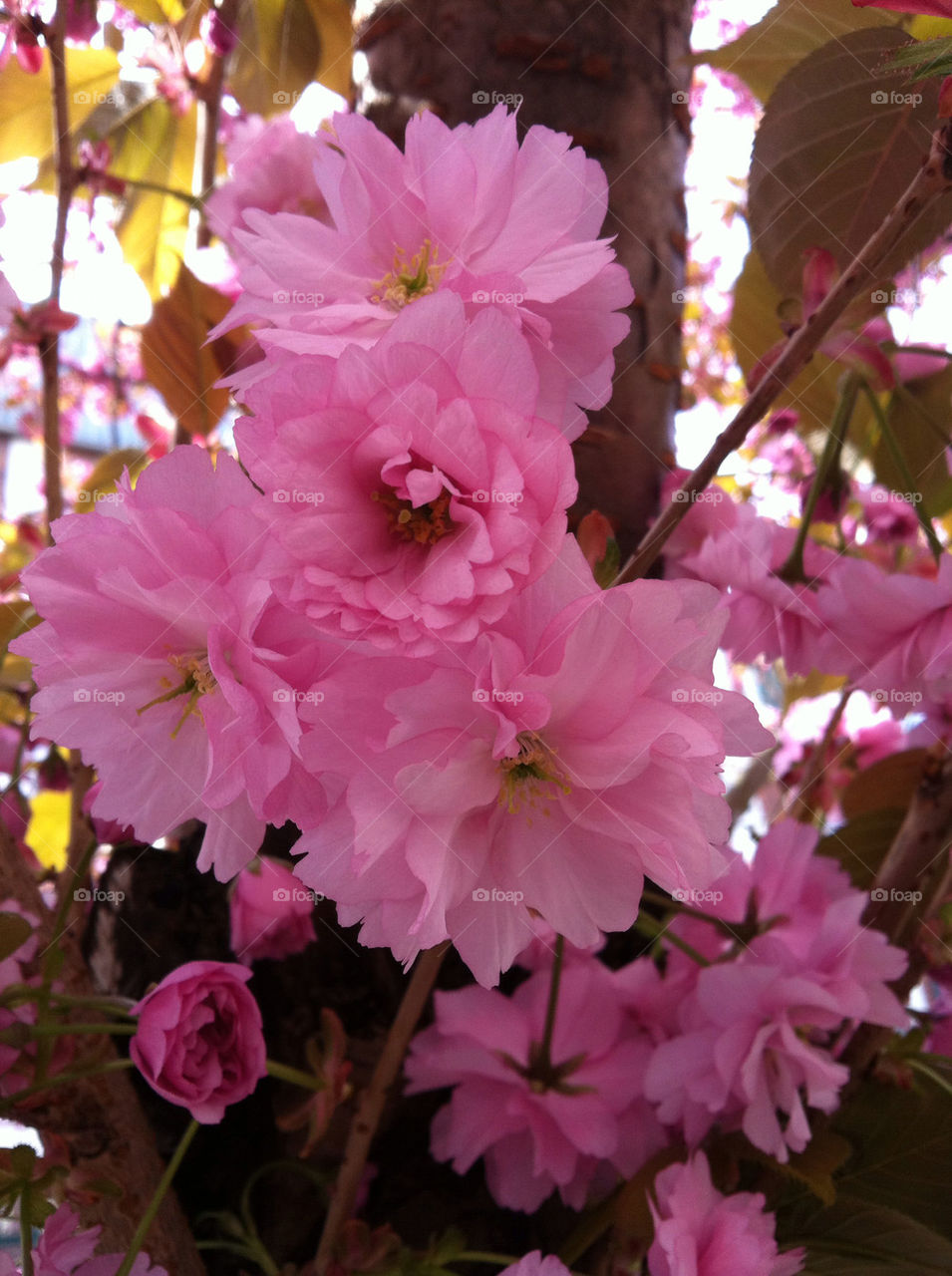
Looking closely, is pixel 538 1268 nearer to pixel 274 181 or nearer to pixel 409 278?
pixel 409 278

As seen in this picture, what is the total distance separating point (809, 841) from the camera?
0.50 m

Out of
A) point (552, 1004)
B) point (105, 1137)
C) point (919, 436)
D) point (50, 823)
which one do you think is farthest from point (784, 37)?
point (50, 823)

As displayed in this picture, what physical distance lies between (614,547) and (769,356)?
6.3 inches

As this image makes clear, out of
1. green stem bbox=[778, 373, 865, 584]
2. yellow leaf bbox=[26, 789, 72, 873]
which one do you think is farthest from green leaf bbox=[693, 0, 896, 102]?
yellow leaf bbox=[26, 789, 72, 873]

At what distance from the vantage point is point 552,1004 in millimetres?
448

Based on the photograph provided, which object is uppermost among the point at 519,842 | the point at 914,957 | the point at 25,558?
the point at 519,842

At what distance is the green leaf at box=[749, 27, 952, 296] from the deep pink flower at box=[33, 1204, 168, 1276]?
47 cm

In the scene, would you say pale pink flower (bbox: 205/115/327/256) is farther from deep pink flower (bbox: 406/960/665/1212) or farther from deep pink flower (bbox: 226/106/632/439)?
deep pink flower (bbox: 406/960/665/1212)

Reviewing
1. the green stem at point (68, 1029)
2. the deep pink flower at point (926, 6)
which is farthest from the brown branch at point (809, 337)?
the green stem at point (68, 1029)

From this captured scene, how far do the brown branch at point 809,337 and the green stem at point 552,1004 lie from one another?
18cm

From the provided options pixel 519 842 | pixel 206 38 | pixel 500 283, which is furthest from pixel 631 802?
pixel 206 38

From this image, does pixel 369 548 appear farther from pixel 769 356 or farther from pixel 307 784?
pixel 769 356

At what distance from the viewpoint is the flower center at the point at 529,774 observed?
0.27 m

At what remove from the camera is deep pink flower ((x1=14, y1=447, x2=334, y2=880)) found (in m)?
0.25
